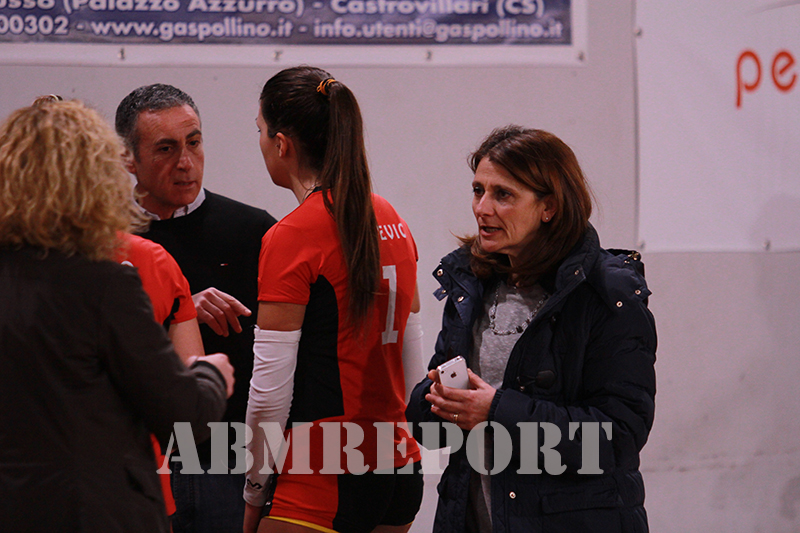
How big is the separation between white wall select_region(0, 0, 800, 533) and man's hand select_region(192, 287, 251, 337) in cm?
100

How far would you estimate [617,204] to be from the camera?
2961 mm

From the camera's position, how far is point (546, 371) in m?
1.43

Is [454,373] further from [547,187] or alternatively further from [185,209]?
[185,209]

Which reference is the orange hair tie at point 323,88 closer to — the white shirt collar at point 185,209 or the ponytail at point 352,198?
the ponytail at point 352,198

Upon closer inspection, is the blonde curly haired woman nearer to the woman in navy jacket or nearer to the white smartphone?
the white smartphone

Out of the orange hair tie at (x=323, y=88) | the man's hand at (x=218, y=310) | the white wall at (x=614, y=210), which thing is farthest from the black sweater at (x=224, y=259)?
the white wall at (x=614, y=210)

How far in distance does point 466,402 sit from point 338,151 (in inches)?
22.8

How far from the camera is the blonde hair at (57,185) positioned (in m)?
1.05

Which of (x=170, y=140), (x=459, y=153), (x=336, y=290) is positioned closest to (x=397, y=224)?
(x=336, y=290)

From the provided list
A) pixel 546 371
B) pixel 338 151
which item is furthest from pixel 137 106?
pixel 546 371

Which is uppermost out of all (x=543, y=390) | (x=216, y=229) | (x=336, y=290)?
(x=216, y=229)

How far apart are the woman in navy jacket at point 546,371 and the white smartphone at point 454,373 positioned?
22 millimetres

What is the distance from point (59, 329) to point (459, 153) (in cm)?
202

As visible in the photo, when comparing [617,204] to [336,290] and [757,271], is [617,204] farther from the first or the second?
[336,290]
